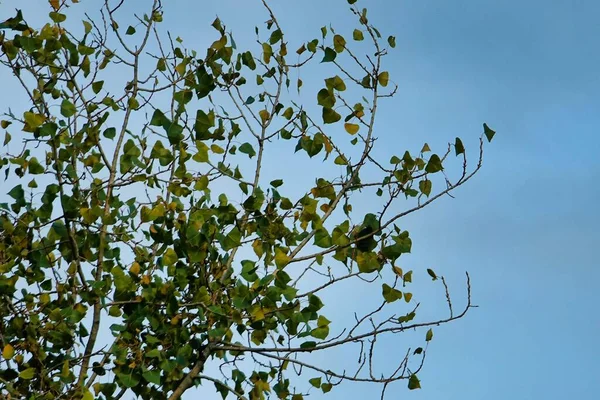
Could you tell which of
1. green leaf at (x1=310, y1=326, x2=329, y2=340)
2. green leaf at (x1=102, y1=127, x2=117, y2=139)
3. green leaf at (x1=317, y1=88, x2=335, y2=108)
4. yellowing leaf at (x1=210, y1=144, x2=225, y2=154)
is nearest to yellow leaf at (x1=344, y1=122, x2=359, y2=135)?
green leaf at (x1=317, y1=88, x2=335, y2=108)

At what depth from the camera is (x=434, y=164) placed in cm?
564

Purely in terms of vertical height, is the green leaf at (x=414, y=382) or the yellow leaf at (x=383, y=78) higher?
the yellow leaf at (x=383, y=78)

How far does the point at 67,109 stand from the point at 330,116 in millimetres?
1598

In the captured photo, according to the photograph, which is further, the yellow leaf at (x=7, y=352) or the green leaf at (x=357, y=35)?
the green leaf at (x=357, y=35)

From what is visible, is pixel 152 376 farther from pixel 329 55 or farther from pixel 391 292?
pixel 329 55

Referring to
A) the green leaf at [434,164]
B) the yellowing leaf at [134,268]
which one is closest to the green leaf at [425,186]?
the green leaf at [434,164]

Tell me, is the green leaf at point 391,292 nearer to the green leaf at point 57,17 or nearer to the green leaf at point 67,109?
the green leaf at point 67,109

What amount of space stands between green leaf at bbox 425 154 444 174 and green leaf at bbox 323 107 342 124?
63 centimetres

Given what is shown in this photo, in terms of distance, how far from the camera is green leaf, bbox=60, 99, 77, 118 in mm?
5480

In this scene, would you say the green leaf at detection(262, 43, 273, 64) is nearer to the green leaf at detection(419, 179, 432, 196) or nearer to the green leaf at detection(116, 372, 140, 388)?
the green leaf at detection(419, 179, 432, 196)

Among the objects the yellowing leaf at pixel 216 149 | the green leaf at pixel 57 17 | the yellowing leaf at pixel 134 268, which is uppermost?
the green leaf at pixel 57 17

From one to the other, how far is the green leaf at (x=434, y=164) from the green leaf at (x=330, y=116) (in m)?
0.63

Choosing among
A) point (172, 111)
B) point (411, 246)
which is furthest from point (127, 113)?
point (411, 246)

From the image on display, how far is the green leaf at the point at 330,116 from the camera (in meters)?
5.66
